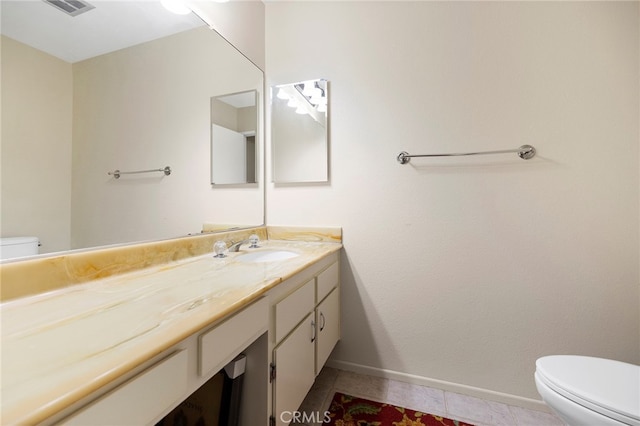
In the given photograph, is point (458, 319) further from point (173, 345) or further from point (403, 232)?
point (173, 345)

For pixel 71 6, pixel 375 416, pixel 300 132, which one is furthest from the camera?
pixel 300 132

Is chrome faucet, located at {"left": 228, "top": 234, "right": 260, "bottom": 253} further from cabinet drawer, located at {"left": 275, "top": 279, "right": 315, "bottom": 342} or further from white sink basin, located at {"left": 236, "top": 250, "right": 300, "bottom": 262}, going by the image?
cabinet drawer, located at {"left": 275, "top": 279, "right": 315, "bottom": 342}

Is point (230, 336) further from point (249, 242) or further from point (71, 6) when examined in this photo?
point (71, 6)

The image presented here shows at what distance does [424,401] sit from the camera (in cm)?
134

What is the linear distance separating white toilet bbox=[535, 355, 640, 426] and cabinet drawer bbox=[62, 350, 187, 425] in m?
1.21

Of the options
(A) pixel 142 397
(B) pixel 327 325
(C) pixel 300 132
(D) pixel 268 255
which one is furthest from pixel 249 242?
(A) pixel 142 397

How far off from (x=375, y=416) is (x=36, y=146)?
1.67m

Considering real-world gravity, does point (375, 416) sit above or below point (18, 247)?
below

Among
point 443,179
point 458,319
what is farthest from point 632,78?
point 458,319

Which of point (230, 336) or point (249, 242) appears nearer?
point (230, 336)

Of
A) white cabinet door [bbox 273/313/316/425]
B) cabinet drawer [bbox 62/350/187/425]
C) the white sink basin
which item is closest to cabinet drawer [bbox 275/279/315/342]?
white cabinet door [bbox 273/313/316/425]

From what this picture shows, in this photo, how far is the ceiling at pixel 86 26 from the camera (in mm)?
653

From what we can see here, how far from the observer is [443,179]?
1405 mm

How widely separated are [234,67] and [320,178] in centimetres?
82
